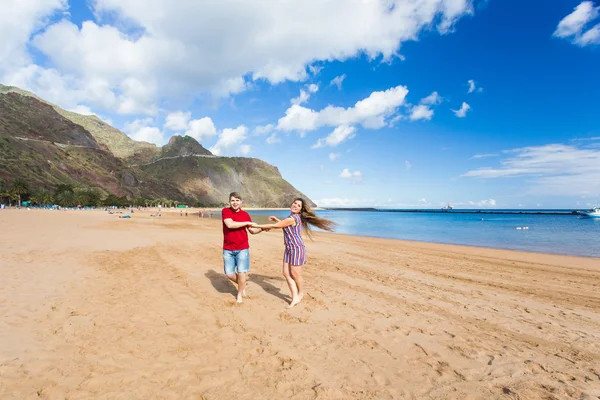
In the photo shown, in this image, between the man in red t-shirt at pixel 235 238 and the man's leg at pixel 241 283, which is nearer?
the man in red t-shirt at pixel 235 238

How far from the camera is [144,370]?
12.0 feet

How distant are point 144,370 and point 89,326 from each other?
78.5 inches

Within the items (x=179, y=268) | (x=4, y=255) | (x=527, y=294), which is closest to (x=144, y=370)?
(x=179, y=268)

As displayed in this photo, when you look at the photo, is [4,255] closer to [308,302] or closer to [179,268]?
[179,268]

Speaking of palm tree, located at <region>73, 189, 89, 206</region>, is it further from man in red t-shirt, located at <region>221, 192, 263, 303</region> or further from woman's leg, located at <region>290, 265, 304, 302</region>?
woman's leg, located at <region>290, 265, 304, 302</region>

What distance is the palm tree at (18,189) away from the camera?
74588 mm

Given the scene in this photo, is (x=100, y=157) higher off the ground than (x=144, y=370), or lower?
higher

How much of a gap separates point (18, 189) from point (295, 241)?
321 feet

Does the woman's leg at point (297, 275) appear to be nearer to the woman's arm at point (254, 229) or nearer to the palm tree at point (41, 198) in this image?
the woman's arm at point (254, 229)

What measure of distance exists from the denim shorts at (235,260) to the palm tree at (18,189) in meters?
96.6

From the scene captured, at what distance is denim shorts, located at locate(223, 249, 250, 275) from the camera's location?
634 cm

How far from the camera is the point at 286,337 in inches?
189

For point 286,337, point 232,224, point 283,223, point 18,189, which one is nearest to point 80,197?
point 18,189

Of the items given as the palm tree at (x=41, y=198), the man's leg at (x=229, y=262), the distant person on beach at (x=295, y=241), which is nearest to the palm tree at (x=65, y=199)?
the palm tree at (x=41, y=198)
